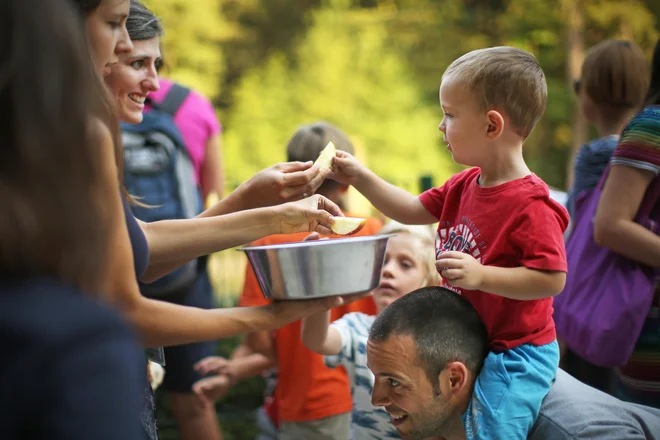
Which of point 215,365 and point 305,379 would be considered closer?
point 305,379

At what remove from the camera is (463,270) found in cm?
191

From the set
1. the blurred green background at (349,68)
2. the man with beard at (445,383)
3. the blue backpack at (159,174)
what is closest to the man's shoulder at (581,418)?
the man with beard at (445,383)

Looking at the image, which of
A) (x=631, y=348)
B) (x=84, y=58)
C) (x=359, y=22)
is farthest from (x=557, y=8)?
(x=84, y=58)

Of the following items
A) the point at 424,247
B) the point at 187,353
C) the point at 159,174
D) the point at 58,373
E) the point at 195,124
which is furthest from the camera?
the point at 195,124

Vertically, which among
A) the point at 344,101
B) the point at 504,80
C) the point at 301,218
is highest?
the point at 504,80

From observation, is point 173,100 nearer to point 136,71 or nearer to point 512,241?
point 136,71

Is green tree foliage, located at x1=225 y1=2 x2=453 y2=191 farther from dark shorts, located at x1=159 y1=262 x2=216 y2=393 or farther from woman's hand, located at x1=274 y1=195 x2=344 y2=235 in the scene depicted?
woman's hand, located at x1=274 y1=195 x2=344 y2=235

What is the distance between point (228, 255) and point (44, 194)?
6.94 metres

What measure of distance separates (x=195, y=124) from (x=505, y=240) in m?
2.57

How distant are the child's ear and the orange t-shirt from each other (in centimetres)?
132

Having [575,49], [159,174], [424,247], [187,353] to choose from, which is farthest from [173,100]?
[575,49]

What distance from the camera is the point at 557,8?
8.91m

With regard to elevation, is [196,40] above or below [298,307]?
below

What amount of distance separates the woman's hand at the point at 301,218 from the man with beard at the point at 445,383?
0.32 m
